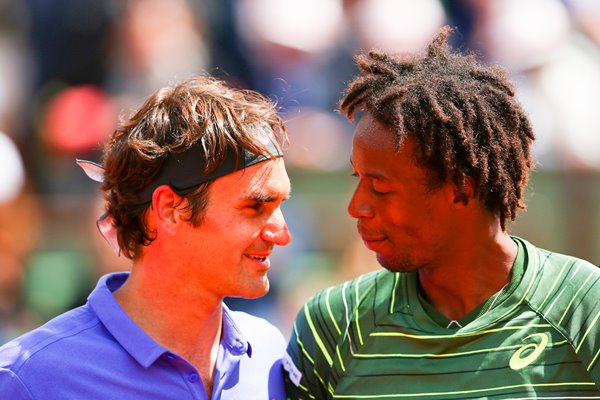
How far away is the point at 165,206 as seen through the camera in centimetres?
293

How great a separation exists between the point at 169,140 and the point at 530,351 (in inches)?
46.6

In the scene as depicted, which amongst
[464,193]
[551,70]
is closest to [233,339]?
[464,193]

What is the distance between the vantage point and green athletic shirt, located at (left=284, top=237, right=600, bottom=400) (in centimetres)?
260

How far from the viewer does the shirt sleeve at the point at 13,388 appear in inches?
101

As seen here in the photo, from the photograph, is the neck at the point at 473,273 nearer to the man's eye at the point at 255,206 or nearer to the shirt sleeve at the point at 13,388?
the man's eye at the point at 255,206

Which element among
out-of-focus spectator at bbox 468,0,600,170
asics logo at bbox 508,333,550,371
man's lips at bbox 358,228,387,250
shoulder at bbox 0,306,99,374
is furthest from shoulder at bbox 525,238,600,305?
out-of-focus spectator at bbox 468,0,600,170

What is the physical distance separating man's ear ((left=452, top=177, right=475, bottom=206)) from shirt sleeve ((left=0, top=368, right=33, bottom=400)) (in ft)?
4.17

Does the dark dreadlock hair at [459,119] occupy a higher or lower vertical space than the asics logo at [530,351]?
higher

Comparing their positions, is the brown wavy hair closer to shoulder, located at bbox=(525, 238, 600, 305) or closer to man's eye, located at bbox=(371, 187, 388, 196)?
man's eye, located at bbox=(371, 187, 388, 196)

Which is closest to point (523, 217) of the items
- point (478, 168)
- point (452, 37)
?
point (452, 37)

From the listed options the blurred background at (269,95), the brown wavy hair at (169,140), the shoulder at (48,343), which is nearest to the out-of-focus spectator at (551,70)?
the blurred background at (269,95)

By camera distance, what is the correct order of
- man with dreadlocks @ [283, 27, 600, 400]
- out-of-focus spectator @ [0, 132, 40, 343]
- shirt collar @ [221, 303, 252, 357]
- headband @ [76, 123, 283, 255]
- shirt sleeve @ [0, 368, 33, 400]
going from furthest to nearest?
out-of-focus spectator @ [0, 132, 40, 343], shirt collar @ [221, 303, 252, 357], headband @ [76, 123, 283, 255], man with dreadlocks @ [283, 27, 600, 400], shirt sleeve @ [0, 368, 33, 400]

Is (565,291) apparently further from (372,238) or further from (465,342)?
(372,238)

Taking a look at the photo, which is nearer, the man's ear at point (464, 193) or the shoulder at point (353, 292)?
the man's ear at point (464, 193)
